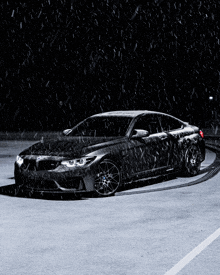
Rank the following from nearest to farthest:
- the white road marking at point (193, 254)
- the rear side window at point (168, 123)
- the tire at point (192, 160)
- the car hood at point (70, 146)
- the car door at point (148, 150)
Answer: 1. the white road marking at point (193, 254)
2. the car hood at point (70, 146)
3. the car door at point (148, 150)
4. the rear side window at point (168, 123)
5. the tire at point (192, 160)

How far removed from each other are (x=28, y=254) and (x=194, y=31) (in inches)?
1291

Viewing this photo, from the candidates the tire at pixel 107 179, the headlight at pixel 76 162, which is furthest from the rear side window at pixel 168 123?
the headlight at pixel 76 162

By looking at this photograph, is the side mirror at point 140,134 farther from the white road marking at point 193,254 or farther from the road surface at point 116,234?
the white road marking at point 193,254

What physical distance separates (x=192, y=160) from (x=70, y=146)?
3162mm

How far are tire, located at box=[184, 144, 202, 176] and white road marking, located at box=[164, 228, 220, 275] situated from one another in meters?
4.59

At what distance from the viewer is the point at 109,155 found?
8.62 meters

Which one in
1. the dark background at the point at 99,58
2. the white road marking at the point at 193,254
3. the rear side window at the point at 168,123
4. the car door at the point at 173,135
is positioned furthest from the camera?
the dark background at the point at 99,58

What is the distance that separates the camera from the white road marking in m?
4.59

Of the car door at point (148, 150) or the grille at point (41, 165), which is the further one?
the car door at point (148, 150)

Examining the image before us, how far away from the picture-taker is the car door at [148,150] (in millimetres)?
9055

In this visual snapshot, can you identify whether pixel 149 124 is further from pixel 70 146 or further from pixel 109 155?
pixel 70 146

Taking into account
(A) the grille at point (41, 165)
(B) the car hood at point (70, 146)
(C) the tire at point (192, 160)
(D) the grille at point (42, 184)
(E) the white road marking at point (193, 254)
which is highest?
(B) the car hood at point (70, 146)

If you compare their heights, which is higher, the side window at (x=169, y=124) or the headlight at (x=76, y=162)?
the side window at (x=169, y=124)

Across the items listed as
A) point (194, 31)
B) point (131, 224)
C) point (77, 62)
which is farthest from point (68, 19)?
point (131, 224)
